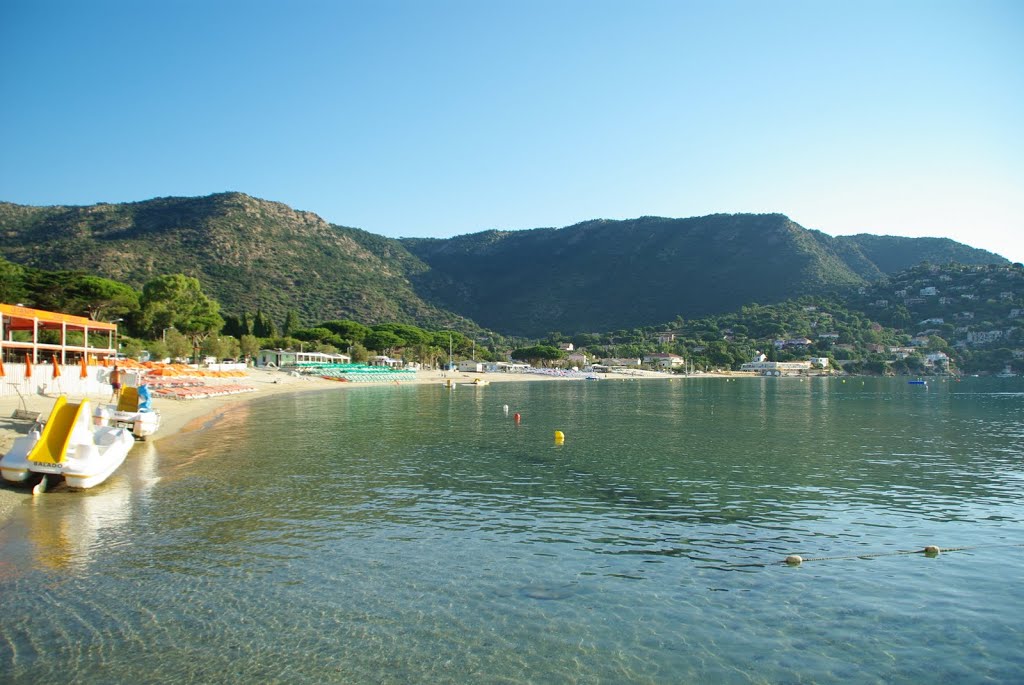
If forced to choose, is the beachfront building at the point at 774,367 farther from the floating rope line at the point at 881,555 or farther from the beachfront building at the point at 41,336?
the floating rope line at the point at 881,555

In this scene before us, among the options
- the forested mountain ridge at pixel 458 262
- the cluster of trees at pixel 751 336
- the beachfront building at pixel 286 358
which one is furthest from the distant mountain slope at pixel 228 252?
the beachfront building at pixel 286 358

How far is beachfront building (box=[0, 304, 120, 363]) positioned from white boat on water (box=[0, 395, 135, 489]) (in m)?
19.3

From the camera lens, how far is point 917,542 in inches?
485

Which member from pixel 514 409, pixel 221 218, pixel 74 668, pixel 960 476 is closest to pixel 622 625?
pixel 74 668

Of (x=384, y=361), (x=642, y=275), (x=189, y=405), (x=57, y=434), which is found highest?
(x=642, y=275)

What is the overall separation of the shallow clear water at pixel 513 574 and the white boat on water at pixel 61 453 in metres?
0.53

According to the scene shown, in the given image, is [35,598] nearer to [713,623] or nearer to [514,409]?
[713,623]

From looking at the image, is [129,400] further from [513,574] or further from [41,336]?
[41,336]

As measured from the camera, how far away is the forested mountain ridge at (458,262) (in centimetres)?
10988

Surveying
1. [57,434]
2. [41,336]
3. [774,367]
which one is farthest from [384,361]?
[774,367]

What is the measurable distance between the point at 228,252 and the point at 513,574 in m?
120

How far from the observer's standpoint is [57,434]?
48.4ft

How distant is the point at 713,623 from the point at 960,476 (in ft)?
51.4

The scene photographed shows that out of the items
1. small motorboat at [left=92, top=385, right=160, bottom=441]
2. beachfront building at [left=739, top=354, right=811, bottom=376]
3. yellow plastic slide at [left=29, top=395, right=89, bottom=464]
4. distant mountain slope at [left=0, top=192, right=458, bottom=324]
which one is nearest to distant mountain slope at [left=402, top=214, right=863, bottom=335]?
beachfront building at [left=739, top=354, right=811, bottom=376]
